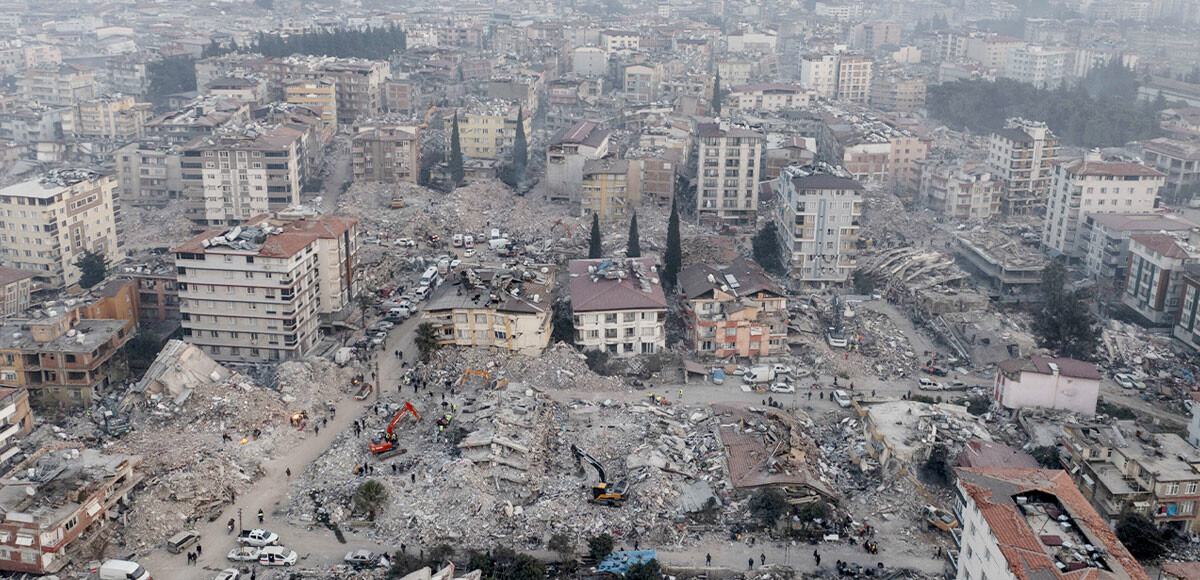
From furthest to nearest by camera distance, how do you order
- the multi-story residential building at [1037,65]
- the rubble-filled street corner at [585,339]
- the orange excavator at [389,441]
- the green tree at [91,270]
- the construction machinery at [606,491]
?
1. the multi-story residential building at [1037,65]
2. the green tree at [91,270]
3. the orange excavator at [389,441]
4. the construction machinery at [606,491]
5. the rubble-filled street corner at [585,339]

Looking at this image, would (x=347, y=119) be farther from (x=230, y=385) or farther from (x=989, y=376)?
(x=989, y=376)

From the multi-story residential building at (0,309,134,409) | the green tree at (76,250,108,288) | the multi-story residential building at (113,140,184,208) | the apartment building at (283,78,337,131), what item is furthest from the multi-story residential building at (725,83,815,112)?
the multi-story residential building at (0,309,134,409)

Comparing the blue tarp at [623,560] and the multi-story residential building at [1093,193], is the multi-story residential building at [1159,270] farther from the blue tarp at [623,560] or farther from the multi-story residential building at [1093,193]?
the blue tarp at [623,560]

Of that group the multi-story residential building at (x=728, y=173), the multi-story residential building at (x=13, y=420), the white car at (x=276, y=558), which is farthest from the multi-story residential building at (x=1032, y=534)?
the multi-story residential building at (x=728, y=173)

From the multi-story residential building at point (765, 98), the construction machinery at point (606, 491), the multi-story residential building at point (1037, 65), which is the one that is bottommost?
the construction machinery at point (606, 491)

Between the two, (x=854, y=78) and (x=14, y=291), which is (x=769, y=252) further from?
(x=854, y=78)

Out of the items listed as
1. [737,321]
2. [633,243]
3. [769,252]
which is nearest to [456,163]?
[633,243]

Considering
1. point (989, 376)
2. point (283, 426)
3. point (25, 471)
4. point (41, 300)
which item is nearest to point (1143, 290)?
point (989, 376)
